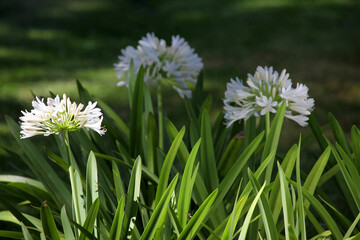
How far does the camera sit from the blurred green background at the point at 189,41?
454 cm

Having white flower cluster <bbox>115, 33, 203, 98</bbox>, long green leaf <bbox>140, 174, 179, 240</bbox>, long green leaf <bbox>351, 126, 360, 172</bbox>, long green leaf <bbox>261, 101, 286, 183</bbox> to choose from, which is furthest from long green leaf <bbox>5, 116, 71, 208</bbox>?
long green leaf <bbox>351, 126, 360, 172</bbox>

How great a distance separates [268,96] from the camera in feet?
5.20

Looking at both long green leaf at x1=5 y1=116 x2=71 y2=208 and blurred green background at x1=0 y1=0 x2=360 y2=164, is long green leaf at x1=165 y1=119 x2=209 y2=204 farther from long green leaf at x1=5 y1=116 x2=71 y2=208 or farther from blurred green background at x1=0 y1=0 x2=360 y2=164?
blurred green background at x1=0 y1=0 x2=360 y2=164

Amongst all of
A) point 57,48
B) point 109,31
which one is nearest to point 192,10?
point 109,31

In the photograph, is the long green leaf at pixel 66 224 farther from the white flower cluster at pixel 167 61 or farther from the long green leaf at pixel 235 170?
the white flower cluster at pixel 167 61

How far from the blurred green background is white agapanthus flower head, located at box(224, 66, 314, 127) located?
81.8 inches

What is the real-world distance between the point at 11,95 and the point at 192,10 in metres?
4.04

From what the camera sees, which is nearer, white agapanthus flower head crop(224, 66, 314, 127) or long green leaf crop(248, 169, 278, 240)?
long green leaf crop(248, 169, 278, 240)

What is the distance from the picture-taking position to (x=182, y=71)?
Result: 2047mm

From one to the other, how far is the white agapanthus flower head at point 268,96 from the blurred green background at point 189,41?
2077mm

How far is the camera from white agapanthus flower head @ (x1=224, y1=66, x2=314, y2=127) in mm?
1533

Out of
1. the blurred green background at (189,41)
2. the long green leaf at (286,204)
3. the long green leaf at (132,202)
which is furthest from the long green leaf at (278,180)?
the blurred green background at (189,41)

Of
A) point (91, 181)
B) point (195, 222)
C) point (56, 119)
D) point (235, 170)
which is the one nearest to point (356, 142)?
point (235, 170)

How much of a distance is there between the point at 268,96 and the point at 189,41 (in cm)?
484
